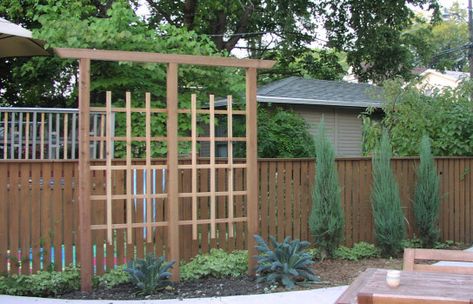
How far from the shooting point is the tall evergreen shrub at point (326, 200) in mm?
6980

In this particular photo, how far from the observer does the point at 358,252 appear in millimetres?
7383

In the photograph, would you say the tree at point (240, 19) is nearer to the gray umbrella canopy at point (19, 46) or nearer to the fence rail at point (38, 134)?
the fence rail at point (38, 134)

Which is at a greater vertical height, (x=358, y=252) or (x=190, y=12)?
(x=190, y=12)

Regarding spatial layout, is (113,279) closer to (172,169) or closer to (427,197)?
(172,169)

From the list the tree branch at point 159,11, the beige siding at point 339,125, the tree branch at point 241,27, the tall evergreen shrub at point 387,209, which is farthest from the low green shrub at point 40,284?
the tree branch at point 159,11

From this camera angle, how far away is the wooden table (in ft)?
8.39

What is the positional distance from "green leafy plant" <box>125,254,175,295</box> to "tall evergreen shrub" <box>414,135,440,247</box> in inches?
158

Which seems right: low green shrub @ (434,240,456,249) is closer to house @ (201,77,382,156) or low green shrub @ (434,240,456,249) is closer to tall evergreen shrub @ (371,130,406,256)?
tall evergreen shrub @ (371,130,406,256)

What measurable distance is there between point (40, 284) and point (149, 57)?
2.63 meters

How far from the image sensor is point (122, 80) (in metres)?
8.48

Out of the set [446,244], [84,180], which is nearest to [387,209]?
[446,244]

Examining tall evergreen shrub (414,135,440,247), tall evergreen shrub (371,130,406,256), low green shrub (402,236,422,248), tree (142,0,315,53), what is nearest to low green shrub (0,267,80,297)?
tall evergreen shrub (371,130,406,256)

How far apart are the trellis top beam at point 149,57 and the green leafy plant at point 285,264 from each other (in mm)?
2009

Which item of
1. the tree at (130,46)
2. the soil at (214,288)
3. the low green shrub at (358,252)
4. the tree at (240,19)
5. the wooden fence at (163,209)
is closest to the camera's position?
the soil at (214,288)
